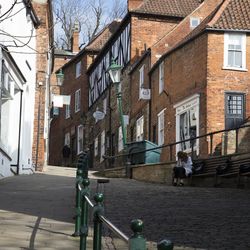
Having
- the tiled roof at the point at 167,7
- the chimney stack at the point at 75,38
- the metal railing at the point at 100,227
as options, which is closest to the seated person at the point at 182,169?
the metal railing at the point at 100,227

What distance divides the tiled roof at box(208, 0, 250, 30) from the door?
300 centimetres

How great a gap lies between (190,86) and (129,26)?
9720 mm

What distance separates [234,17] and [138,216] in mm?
17862

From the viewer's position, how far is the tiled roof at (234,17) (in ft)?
85.7

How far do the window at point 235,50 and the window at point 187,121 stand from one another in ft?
7.34

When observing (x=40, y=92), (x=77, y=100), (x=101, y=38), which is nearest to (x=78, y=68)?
(x=77, y=100)

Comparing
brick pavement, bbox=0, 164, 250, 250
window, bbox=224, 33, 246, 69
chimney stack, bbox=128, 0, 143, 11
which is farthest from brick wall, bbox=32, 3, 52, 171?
brick pavement, bbox=0, 164, 250, 250

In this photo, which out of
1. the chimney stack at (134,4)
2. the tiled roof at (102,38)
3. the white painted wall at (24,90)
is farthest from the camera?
the tiled roof at (102,38)

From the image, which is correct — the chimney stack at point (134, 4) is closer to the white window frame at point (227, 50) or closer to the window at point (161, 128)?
the window at point (161, 128)

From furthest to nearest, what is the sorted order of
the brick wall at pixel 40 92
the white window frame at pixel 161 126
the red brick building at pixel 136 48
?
the red brick building at pixel 136 48 → the white window frame at pixel 161 126 → the brick wall at pixel 40 92

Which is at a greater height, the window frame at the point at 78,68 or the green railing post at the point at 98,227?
the window frame at the point at 78,68

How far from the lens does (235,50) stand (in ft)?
86.4

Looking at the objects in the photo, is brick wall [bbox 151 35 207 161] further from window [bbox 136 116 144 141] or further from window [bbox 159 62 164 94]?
window [bbox 136 116 144 141]

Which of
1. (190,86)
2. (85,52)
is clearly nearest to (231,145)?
(190,86)
